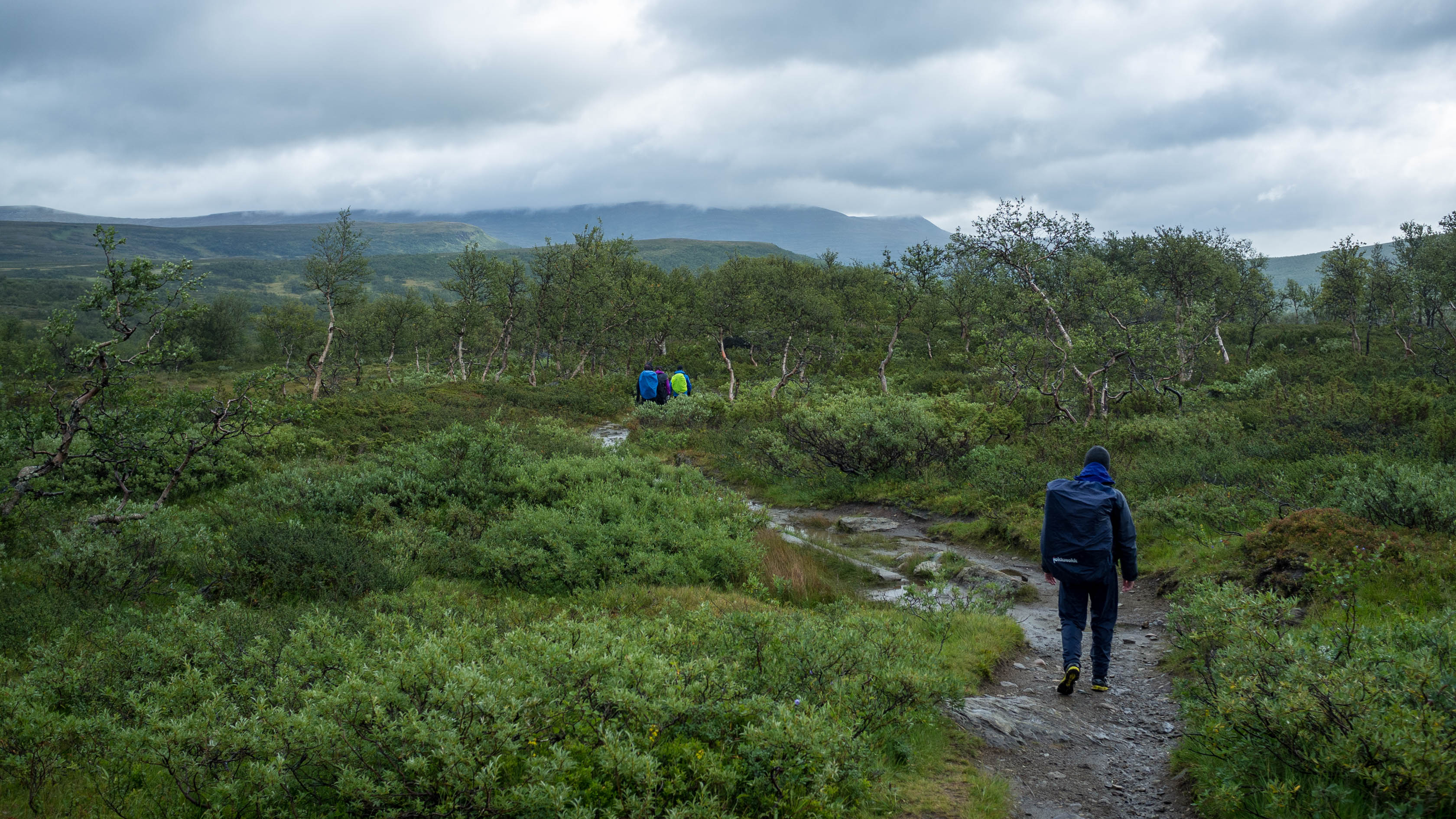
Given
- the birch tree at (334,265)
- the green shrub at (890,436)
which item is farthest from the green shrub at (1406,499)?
the birch tree at (334,265)

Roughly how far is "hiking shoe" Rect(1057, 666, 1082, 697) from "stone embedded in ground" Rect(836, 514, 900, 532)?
782 centimetres

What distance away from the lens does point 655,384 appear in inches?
1135

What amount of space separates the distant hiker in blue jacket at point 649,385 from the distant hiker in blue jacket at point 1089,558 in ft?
73.5

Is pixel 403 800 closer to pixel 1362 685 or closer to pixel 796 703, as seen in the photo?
pixel 796 703

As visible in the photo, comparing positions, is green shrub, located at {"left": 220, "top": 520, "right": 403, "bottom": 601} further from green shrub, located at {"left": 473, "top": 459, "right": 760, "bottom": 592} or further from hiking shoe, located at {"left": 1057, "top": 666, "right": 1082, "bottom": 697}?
hiking shoe, located at {"left": 1057, "top": 666, "right": 1082, "bottom": 697}

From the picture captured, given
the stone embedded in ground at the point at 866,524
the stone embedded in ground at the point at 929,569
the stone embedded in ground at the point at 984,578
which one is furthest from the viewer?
the stone embedded in ground at the point at 866,524

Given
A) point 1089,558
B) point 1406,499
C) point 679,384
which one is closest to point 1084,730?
point 1089,558

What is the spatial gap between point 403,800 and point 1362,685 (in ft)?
16.9

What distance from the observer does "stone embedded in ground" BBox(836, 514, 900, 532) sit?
14773 mm

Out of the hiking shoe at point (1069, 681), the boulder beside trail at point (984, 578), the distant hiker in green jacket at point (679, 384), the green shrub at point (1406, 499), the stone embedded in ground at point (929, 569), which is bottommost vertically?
the stone embedded in ground at point (929, 569)

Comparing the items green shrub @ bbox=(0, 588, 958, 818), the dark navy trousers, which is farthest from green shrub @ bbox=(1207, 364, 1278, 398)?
green shrub @ bbox=(0, 588, 958, 818)

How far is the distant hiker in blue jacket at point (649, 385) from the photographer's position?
2866cm

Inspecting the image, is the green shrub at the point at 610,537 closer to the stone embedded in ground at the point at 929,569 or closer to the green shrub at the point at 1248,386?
the stone embedded in ground at the point at 929,569

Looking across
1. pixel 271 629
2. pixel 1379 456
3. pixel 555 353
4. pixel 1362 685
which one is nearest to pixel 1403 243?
pixel 1379 456
